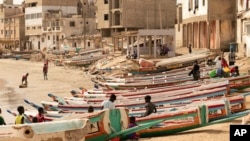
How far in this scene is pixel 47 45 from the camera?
84625 mm

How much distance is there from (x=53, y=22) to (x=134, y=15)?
28003 millimetres

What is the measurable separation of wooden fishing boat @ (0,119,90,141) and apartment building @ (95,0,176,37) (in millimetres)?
45803

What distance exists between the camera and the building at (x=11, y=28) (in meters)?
96.1

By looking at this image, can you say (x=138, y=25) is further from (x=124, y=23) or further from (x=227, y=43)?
(x=227, y=43)

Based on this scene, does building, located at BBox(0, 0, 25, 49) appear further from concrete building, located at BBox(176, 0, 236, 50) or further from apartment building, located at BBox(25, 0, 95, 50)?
concrete building, located at BBox(176, 0, 236, 50)

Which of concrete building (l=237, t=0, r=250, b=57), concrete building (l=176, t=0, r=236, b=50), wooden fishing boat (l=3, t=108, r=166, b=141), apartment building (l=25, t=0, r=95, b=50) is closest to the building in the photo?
apartment building (l=25, t=0, r=95, b=50)

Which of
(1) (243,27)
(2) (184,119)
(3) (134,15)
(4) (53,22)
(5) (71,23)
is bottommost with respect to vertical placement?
(2) (184,119)

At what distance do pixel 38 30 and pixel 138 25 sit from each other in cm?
3398

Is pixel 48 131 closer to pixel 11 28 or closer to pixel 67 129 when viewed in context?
Answer: pixel 67 129

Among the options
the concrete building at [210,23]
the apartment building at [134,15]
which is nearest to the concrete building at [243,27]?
the concrete building at [210,23]

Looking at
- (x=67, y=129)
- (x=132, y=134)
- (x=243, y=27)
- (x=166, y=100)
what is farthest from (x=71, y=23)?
(x=67, y=129)

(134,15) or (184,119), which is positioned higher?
(134,15)

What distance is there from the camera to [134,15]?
58375mm

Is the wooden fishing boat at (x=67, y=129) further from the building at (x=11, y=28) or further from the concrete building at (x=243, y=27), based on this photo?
the building at (x=11, y=28)
